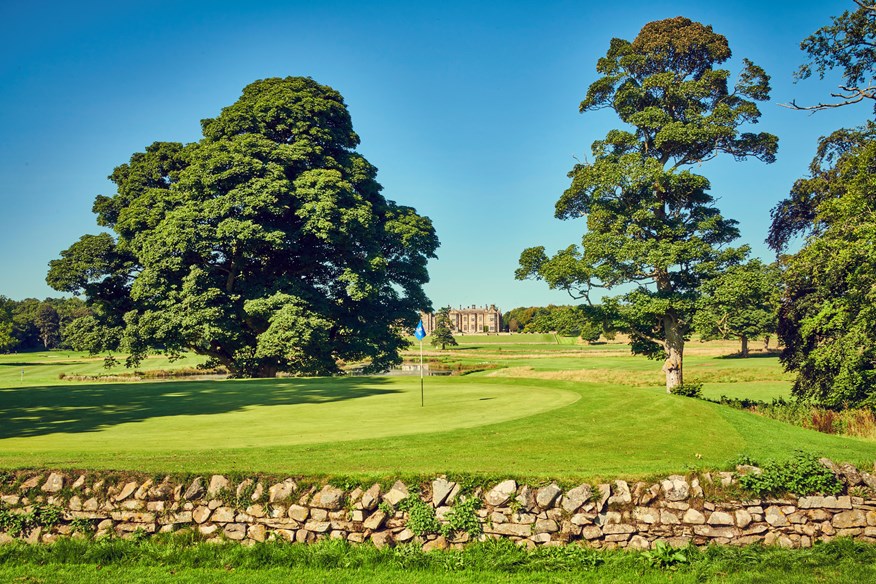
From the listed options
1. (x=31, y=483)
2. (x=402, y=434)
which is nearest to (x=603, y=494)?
(x=402, y=434)

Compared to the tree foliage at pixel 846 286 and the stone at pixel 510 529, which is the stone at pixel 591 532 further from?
the tree foliage at pixel 846 286

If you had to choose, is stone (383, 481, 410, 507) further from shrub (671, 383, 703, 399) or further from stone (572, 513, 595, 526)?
shrub (671, 383, 703, 399)

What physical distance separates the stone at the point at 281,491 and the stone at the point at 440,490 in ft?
7.32

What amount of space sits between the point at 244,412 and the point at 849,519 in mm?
13954

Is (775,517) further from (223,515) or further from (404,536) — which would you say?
(223,515)

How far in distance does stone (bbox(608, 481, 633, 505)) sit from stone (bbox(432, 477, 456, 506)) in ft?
8.34

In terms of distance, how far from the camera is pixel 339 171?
33.4 m

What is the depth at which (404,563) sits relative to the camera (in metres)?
8.29

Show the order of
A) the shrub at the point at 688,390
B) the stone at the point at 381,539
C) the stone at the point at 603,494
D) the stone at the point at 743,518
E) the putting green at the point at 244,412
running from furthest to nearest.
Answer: the shrub at the point at 688,390 → the putting green at the point at 244,412 → the stone at the point at 743,518 → the stone at the point at 603,494 → the stone at the point at 381,539

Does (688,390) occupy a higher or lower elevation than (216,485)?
higher

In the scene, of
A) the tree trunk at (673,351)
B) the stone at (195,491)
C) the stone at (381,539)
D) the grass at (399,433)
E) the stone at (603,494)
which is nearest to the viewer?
the stone at (381,539)

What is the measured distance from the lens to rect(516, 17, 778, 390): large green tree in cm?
2359

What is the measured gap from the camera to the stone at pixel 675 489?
9.04m

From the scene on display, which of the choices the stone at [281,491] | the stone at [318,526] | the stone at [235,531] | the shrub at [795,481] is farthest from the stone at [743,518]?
the stone at [235,531]
